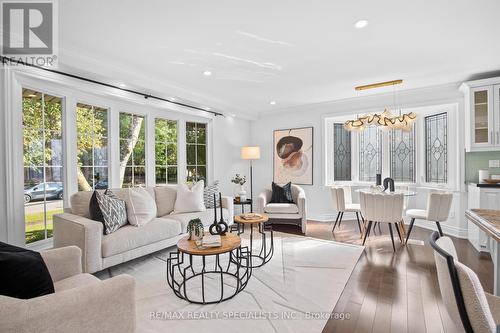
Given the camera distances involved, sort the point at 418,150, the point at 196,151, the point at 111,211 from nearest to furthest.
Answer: the point at 111,211, the point at 418,150, the point at 196,151

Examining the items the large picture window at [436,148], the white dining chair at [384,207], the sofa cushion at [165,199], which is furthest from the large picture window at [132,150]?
the large picture window at [436,148]

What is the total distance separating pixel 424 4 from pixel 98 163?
4202 millimetres

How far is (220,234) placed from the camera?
2.54 m

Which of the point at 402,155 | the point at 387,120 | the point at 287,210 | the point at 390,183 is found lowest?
the point at 287,210

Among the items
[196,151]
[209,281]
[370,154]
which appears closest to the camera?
[209,281]

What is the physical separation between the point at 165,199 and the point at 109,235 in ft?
4.01

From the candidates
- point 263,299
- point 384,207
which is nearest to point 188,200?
point 263,299

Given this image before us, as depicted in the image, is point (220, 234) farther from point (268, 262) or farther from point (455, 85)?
point (455, 85)

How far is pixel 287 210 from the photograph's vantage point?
4648 millimetres

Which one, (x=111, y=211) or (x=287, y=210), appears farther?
(x=287, y=210)

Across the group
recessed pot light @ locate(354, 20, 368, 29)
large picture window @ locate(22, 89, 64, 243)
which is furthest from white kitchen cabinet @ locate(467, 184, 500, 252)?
large picture window @ locate(22, 89, 64, 243)

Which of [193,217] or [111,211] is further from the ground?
[111,211]

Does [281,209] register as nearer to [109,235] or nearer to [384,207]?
[384,207]

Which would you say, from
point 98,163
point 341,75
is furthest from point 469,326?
point 98,163
